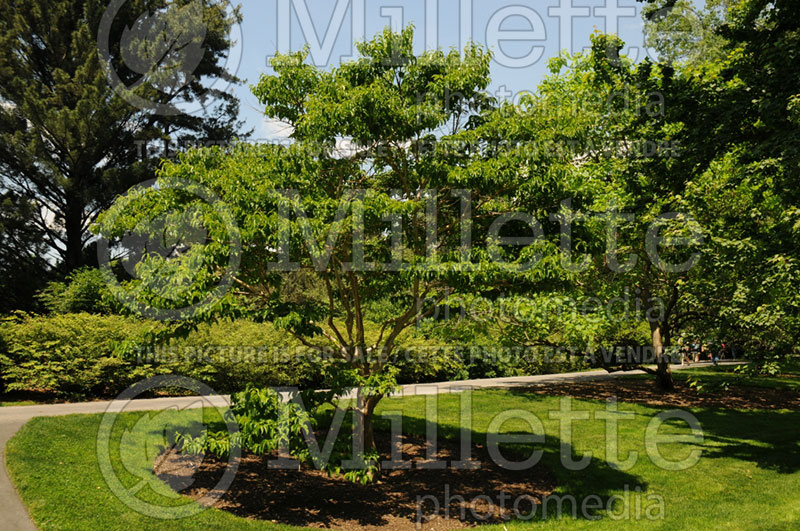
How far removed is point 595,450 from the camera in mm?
10469

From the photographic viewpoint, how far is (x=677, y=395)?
54.0 ft

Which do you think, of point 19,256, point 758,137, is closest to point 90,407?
point 19,256

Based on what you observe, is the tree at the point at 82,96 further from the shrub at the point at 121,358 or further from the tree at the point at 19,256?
the shrub at the point at 121,358

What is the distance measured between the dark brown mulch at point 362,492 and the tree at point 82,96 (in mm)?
17582

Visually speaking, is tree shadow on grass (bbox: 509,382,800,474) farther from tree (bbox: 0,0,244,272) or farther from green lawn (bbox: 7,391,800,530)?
tree (bbox: 0,0,244,272)

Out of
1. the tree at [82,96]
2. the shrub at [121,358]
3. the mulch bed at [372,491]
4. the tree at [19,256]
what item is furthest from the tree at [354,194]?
the tree at [82,96]

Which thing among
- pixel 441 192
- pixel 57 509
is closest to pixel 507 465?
pixel 441 192

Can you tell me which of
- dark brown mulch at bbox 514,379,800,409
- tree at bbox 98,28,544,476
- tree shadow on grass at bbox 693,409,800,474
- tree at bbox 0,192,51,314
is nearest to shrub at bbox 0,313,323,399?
tree at bbox 98,28,544,476

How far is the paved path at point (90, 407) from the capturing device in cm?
607

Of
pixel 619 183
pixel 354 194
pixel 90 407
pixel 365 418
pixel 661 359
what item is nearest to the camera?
pixel 354 194

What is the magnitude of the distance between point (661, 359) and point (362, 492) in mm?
12097

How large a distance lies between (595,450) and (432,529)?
4.92 meters

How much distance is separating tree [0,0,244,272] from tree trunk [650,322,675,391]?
21.2 m

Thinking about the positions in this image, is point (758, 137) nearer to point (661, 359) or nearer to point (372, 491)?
point (372, 491)
